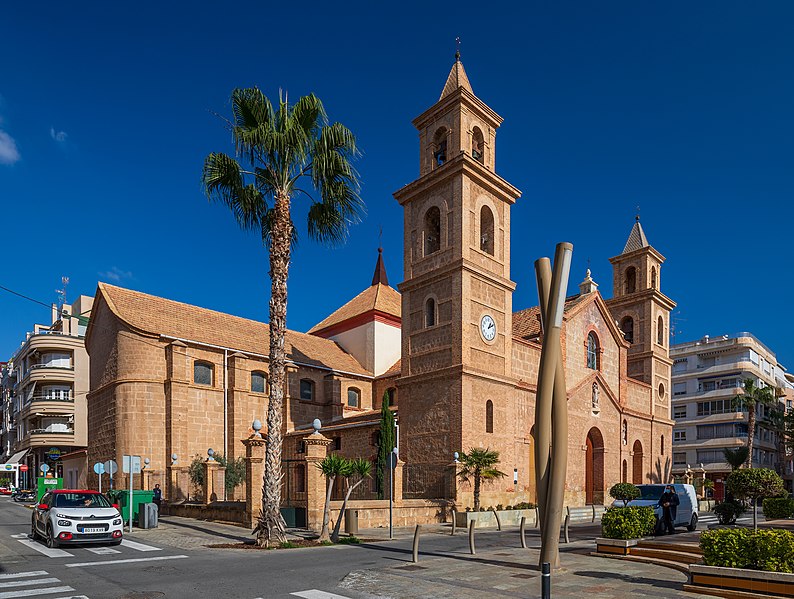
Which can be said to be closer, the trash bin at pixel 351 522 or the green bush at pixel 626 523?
the green bush at pixel 626 523

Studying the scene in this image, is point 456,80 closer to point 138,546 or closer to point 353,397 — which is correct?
point 353,397

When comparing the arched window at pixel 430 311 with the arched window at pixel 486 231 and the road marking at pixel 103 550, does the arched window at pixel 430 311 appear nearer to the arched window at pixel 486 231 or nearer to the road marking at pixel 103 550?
the arched window at pixel 486 231

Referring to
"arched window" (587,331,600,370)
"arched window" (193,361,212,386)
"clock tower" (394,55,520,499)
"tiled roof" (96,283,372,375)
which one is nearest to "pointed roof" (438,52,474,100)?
"clock tower" (394,55,520,499)

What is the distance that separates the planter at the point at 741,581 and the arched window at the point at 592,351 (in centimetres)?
2781

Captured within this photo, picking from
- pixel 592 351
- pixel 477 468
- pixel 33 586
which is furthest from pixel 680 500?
pixel 33 586

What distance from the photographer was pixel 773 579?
965 cm

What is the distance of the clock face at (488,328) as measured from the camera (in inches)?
1161

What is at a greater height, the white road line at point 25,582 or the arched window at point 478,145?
the arched window at point 478,145

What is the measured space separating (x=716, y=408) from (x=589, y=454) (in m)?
32.4

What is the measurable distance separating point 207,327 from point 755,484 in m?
28.6

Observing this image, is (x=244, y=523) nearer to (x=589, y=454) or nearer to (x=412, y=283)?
(x=412, y=283)

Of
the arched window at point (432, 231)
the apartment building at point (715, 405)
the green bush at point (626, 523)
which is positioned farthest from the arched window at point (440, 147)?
the apartment building at point (715, 405)

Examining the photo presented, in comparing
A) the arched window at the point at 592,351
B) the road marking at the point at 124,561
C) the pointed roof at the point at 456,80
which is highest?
the pointed roof at the point at 456,80

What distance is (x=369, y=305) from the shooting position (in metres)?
Result: 44.2
